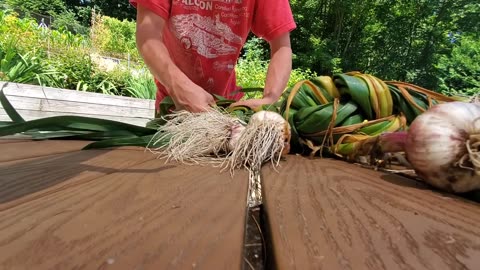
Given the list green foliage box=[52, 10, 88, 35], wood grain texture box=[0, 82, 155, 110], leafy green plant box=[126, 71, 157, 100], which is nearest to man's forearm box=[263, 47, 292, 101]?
wood grain texture box=[0, 82, 155, 110]

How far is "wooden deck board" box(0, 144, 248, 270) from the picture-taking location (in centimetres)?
29

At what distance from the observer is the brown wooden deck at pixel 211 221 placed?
1.01 ft

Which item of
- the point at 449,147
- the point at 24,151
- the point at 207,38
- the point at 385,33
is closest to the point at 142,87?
Answer: the point at 207,38

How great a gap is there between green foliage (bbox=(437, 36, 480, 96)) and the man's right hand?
1281 centimetres

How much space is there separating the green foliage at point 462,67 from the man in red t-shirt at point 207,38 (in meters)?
12.1

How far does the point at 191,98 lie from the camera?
1.28 metres

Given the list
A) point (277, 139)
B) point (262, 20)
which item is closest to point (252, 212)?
point (277, 139)

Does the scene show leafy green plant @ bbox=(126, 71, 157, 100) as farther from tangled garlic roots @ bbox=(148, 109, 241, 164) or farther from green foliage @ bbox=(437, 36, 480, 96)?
green foliage @ bbox=(437, 36, 480, 96)

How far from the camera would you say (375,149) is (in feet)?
2.68

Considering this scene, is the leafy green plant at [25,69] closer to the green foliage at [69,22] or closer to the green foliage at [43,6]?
the green foliage at [69,22]

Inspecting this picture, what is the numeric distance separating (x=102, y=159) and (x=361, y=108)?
2.29 feet

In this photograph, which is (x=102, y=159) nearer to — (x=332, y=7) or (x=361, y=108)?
(x=361, y=108)

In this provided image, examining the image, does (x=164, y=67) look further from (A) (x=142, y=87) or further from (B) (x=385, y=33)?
(B) (x=385, y=33)

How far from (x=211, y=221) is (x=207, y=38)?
1436 mm
